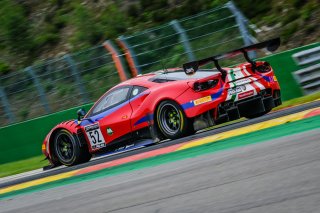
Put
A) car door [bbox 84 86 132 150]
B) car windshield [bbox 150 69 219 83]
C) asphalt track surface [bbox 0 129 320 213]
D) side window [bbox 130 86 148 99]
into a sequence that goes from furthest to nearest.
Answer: car door [bbox 84 86 132 150] → side window [bbox 130 86 148 99] → car windshield [bbox 150 69 219 83] → asphalt track surface [bbox 0 129 320 213]

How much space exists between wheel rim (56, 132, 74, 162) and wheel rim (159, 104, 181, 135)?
2198mm

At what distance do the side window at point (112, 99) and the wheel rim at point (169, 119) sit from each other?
942mm

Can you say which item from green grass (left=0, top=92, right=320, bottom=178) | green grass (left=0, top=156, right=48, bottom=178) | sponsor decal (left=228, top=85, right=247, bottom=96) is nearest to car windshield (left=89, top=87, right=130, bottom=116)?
sponsor decal (left=228, top=85, right=247, bottom=96)

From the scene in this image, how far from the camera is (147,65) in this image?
17.2 meters

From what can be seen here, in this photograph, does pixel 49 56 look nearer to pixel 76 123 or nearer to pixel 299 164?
pixel 76 123

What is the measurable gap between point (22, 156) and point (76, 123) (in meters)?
6.33

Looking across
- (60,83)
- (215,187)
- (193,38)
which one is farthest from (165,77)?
(60,83)

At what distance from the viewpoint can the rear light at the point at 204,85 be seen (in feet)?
35.4

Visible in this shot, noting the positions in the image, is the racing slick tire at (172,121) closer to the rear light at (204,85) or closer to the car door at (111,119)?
the rear light at (204,85)

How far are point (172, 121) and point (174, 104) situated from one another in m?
0.37

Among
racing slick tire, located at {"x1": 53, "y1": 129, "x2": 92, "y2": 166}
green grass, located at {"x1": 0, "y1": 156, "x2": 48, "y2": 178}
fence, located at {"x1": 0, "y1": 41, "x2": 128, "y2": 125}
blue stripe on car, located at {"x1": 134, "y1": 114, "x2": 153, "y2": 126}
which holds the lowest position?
green grass, located at {"x1": 0, "y1": 156, "x2": 48, "y2": 178}

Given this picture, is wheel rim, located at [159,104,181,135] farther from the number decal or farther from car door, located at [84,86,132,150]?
the number decal

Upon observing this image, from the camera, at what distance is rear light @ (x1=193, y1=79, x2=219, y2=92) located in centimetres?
1080

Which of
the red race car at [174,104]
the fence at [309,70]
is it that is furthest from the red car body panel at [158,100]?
the fence at [309,70]
